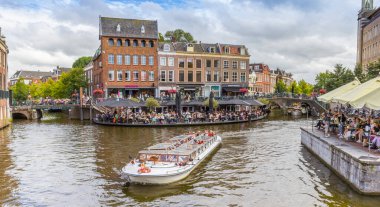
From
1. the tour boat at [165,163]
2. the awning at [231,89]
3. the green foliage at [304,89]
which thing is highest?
the green foliage at [304,89]

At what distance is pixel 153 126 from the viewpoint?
4066cm

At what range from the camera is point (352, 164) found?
50.8 feet

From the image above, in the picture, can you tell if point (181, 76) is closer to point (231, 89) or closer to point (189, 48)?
point (189, 48)

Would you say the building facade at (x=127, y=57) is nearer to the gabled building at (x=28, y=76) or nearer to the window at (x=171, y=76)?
the window at (x=171, y=76)

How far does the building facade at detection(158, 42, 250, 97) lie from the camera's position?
206 ft

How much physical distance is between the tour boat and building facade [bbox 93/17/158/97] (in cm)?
3751

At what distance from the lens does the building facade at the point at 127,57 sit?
5788cm

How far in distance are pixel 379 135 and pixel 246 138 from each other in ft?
52.5

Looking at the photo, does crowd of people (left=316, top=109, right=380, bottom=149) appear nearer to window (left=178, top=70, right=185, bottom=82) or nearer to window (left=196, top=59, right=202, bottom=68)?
window (left=178, top=70, right=185, bottom=82)

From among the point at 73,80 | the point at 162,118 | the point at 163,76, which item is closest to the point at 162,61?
the point at 163,76

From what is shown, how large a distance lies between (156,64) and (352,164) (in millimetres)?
48391

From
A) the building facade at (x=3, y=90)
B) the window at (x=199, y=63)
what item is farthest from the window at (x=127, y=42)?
the building facade at (x=3, y=90)

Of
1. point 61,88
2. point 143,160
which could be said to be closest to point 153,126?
point 143,160

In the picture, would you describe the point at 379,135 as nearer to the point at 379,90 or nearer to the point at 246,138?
the point at 379,90
